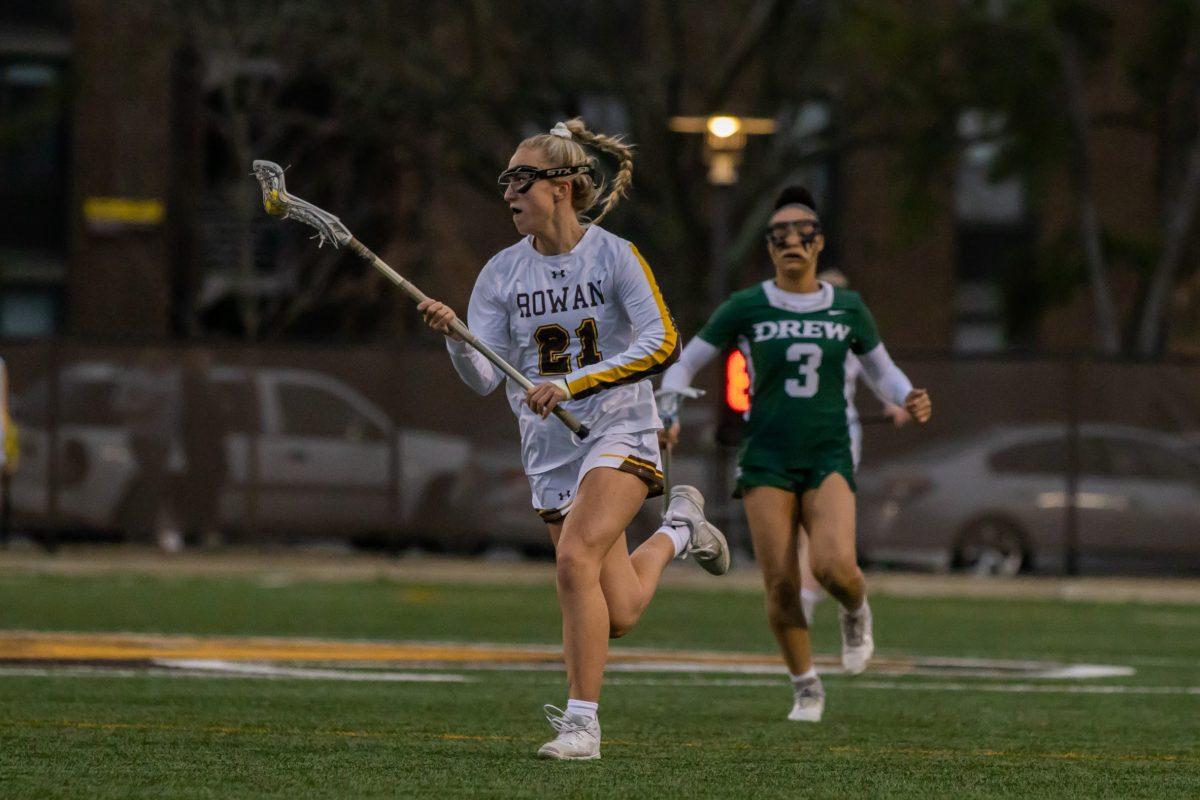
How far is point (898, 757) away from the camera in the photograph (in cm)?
808

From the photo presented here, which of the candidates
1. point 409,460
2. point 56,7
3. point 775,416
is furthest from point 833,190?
point 775,416

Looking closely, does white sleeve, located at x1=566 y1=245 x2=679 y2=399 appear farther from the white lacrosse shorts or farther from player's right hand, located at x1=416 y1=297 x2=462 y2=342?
player's right hand, located at x1=416 y1=297 x2=462 y2=342

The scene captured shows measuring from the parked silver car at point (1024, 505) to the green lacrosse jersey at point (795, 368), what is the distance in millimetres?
12161

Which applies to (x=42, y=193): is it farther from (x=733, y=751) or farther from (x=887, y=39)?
(x=733, y=751)

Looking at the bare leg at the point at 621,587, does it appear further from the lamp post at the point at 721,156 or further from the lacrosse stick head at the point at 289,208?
the lamp post at the point at 721,156

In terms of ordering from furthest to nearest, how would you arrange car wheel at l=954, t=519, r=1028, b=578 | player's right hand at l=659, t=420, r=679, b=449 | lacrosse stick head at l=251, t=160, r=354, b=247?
car wheel at l=954, t=519, r=1028, b=578, player's right hand at l=659, t=420, r=679, b=449, lacrosse stick head at l=251, t=160, r=354, b=247

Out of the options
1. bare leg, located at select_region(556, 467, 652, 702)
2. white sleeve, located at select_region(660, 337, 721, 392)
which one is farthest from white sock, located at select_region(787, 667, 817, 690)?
bare leg, located at select_region(556, 467, 652, 702)

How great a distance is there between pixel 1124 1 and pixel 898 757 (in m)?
21.1

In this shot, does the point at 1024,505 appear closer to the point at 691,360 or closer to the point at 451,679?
the point at 451,679

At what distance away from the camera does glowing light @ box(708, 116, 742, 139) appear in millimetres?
20922

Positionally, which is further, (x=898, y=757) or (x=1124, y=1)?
(x=1124, y=1)

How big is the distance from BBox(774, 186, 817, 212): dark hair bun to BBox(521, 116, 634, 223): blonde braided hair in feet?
5.55

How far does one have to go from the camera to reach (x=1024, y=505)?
21938mm

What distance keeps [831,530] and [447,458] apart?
13.4m
